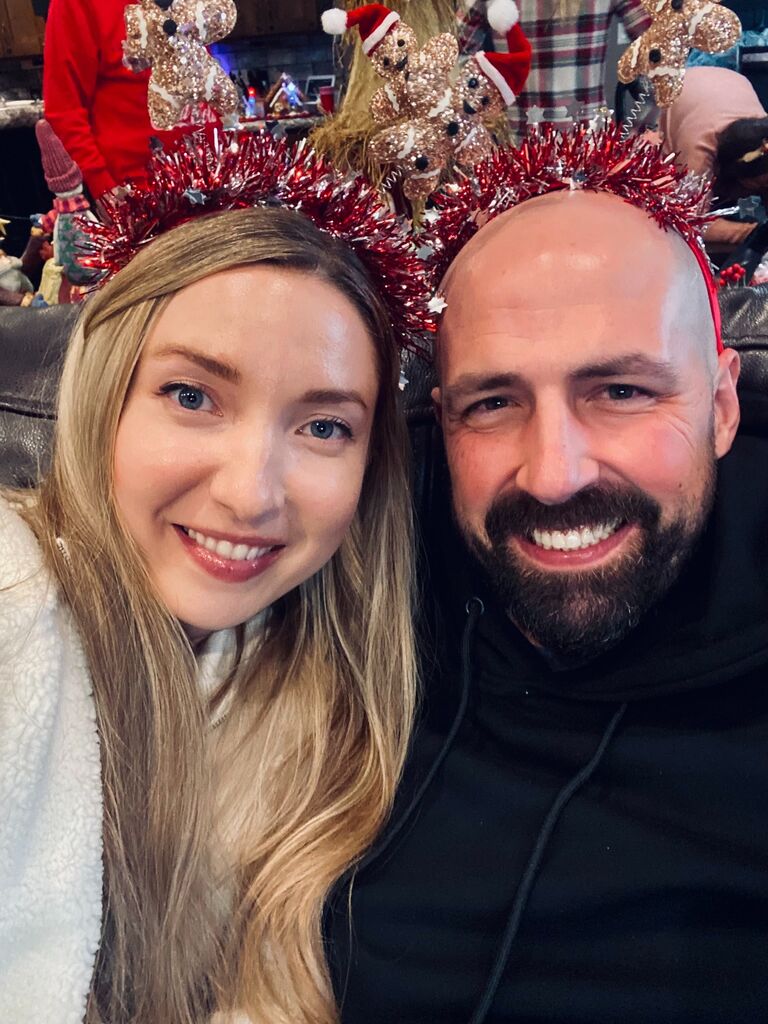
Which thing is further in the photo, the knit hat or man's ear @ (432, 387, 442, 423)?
the knit hat

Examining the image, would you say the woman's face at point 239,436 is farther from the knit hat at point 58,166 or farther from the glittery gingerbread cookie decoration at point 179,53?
the knit hat at point 58,166

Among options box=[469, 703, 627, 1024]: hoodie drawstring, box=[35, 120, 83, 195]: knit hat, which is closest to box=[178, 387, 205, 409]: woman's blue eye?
box=[469, 703, 627, 1024]: hoodie drawstring

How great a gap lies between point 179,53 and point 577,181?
1.95 ft

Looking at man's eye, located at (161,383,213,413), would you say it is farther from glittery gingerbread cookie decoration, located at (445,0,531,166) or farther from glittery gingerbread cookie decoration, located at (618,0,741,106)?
glittery gingerbread cookie decoration, located at (618,0,741,106)

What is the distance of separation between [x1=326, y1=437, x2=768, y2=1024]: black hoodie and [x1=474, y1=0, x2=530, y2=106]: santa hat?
0.79 meters

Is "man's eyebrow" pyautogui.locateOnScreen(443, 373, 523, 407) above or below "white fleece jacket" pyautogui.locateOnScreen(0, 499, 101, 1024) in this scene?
above

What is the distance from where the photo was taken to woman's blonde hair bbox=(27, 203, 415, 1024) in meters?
0.98

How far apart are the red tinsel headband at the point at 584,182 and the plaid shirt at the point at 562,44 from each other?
1.41m

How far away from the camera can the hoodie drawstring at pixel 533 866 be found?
0.92 metres

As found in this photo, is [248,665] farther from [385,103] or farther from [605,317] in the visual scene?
[385,103]

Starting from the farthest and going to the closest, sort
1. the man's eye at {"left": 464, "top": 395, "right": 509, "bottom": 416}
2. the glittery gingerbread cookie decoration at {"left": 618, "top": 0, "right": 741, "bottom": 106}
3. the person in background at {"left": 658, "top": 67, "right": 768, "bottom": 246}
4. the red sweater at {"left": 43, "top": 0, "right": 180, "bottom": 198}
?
1. the red sweater at {"left": 43, "top": 0, "right": 180, "bottom": 198}
2. the person in background at {"left": 658, "top": 67, "right": 768, "bottom": 246}
3. the glittery gingerbread cookie decoration at {"left": 618, "top": 0, "right": 741, "bottom": 106}
4. the man's eye at {"left": 464, "top": 395, "right": 509, "bottom": 416}

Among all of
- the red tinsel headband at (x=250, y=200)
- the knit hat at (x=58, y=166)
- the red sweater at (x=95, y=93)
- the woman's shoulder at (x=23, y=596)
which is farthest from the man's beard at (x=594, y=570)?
the knit hat at (x=58, y=166)

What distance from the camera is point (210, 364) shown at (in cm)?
94

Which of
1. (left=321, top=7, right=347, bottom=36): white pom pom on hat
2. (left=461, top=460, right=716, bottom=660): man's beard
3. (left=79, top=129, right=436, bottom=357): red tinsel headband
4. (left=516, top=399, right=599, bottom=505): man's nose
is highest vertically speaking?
(left=321, top=7, right=347, bottom=36): white pom pom on hat
